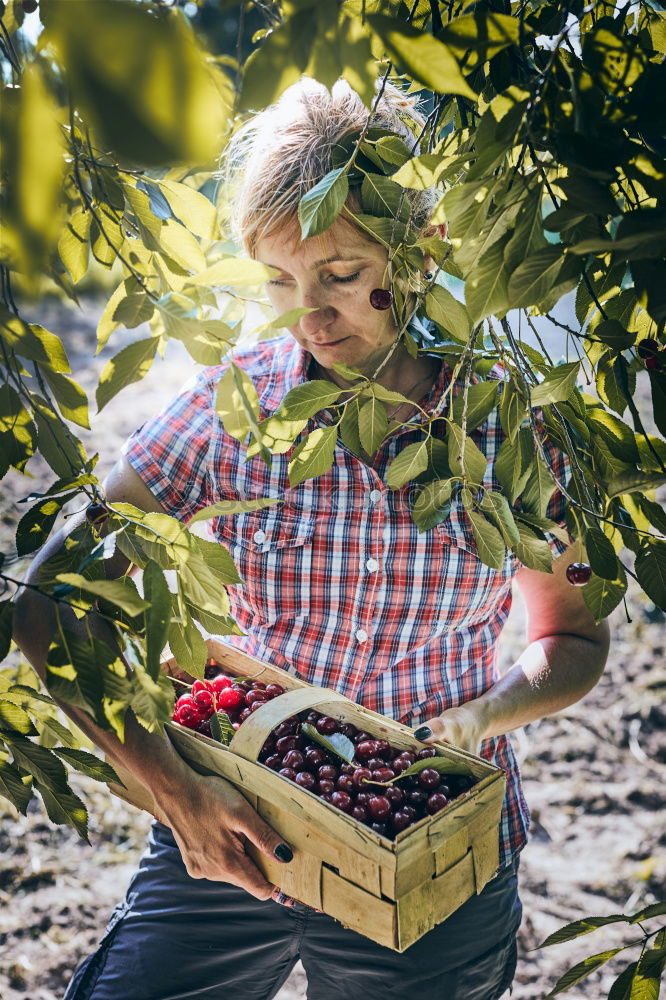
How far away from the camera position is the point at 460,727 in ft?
4.42

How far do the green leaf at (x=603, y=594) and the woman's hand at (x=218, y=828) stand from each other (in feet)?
2.03

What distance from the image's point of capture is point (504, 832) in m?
1.50

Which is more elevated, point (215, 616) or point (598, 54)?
point (598, 54)

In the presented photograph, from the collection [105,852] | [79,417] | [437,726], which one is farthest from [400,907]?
[105,852]

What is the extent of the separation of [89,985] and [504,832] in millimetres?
778

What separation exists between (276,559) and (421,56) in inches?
42.1

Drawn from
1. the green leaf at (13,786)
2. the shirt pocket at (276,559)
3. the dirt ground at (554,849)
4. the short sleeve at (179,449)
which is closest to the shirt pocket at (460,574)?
the shirt pocket at (276,559)

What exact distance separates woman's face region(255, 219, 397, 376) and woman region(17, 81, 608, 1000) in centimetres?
1

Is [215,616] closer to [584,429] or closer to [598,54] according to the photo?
[584,429]

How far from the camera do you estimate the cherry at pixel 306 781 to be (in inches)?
47.4

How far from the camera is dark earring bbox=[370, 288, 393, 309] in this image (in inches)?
47.0

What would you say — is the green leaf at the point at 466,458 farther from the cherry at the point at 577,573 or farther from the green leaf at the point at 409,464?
the cherry at the point at 577,573

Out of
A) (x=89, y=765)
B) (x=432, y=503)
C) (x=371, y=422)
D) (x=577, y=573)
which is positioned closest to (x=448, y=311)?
(x=371, y=422)

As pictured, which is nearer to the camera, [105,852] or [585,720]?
[105,852]
